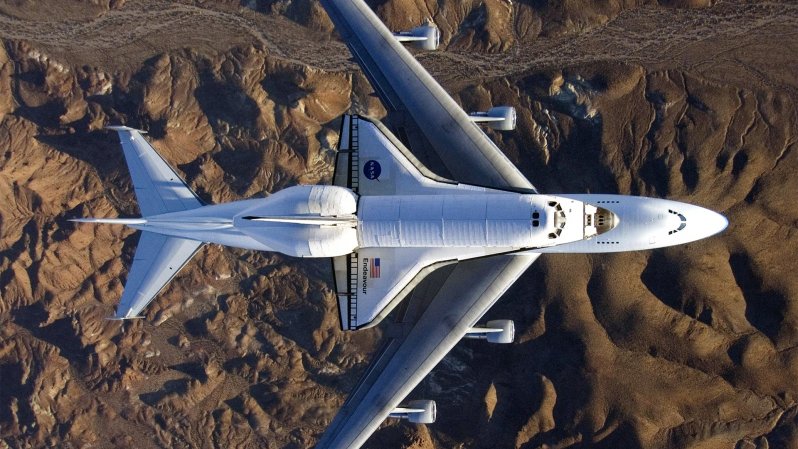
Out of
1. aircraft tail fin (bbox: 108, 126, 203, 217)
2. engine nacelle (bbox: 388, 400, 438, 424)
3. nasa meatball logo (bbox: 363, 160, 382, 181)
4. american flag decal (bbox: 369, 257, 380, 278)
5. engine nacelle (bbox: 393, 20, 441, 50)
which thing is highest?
engine nacelle (bbox: 393, 20, 441, 50)

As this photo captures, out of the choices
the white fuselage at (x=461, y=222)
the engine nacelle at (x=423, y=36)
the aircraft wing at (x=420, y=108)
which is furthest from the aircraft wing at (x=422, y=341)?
the engine nacelle at (x=423, y=36)

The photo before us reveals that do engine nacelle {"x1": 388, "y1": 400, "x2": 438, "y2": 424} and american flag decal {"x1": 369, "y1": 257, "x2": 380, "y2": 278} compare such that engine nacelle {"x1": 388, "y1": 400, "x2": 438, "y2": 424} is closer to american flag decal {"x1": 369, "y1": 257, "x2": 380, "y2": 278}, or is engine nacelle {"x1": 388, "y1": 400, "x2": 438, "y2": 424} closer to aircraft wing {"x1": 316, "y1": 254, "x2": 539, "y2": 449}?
aircraft wing {"x1": 316, "y1": 254, "x2": 539, "y2": 449}

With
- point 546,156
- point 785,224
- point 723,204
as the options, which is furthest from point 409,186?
point 785,224

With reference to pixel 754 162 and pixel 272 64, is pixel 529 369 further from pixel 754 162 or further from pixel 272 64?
pixel 272 64

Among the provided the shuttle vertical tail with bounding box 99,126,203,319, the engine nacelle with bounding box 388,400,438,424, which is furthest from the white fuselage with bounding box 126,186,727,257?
the engine nacelle with bounding box 388,400,438,424

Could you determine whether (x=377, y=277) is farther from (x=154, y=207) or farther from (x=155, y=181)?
(x=155, y=181)

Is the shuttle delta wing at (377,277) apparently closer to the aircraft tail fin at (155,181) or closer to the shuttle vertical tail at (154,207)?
the shuttle vertical tail at (154,207)
